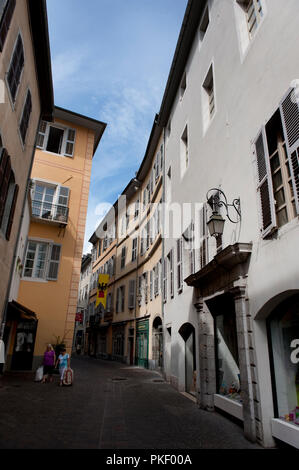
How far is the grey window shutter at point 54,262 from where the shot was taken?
50.4 feet

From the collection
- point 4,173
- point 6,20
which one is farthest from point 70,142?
point 6,20

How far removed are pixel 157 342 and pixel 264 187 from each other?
43.9 feet

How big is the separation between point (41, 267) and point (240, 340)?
37.9 feet

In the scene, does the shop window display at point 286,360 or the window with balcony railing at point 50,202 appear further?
the window with balcony railing at point 50,202

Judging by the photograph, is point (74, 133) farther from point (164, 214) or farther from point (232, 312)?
point (232, 312)

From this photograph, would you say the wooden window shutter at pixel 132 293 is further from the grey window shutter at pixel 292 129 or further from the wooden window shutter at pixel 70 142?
the grey window shutter at pixel 292 129

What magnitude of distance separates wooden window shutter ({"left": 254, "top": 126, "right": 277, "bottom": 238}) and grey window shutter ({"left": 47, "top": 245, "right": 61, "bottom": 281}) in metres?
11.8

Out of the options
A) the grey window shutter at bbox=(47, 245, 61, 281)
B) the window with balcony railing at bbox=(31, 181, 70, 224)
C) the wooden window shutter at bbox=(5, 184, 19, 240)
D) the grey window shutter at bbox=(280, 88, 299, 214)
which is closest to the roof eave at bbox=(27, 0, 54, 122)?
the wooden window shutter at bbox=(5, 184, 19, 240)

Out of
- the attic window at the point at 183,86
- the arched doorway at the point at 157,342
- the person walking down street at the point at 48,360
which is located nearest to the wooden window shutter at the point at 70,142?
the attic window at the point at 183,86

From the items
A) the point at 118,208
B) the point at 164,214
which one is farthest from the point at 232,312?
the point at 118,208

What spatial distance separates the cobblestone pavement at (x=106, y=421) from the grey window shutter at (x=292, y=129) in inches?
175

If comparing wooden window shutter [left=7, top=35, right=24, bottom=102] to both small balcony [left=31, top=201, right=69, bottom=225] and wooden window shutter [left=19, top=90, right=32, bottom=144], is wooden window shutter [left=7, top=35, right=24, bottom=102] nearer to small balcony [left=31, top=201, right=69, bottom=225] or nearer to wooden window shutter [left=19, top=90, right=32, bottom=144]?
wooden window shutter [left=19, top=90, right=32, bottom=144]

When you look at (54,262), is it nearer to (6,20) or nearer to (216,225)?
(216,225)

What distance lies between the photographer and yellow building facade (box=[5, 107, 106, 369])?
1473 centimetres
